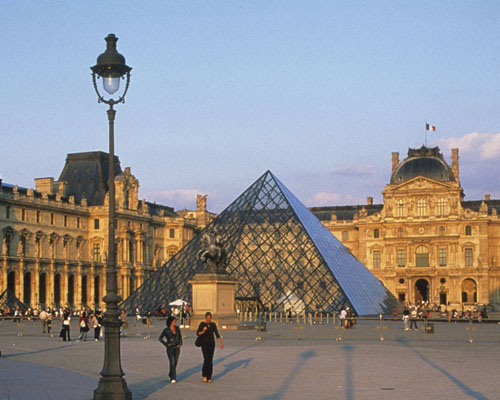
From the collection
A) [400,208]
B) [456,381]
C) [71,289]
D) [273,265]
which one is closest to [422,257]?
[400,208]

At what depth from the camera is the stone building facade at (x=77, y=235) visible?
76.8 meters

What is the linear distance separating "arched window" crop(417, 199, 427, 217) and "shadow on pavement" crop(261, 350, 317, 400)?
271 ft

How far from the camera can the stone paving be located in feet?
45.6

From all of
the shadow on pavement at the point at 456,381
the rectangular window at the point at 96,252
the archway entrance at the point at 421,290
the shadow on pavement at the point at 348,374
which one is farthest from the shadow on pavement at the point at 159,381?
the archway entrance at the point at 421,290

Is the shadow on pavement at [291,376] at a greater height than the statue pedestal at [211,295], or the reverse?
the statue pedestal at [211,295]

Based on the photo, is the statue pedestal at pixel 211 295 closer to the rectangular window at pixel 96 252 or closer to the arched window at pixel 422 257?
the rectangular window at pixel 96 252

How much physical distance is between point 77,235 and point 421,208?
41.4 metres

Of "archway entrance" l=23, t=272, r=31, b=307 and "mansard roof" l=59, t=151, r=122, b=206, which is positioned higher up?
"mansard roof" l=59, t=151, r=122, b=206

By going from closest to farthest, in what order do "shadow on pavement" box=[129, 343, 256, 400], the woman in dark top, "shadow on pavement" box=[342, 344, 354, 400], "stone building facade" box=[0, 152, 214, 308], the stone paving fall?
"shadow on pavement" box=[342, 344, 354, 400] → the stone paving → "shadow on pavement" box=[129, 343, 256, 400] → the woman in dark top → "stone building facade" box=[0, 152, 214, 308]

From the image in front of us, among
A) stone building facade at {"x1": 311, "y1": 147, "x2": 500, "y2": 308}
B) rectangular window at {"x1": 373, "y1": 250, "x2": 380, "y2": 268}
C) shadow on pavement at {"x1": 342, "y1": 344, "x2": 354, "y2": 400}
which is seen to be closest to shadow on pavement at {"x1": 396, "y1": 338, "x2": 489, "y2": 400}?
shadow on pavement at {"x1": 342, "y1": 344, "x2": 354, "y2": 400}

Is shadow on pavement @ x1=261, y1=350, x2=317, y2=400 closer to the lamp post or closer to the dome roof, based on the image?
the lamp post

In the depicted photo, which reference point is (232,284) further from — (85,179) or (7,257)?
(85,179)

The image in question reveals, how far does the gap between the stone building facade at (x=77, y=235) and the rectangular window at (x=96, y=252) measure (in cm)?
10

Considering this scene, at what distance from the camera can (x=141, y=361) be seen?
19.9 m
